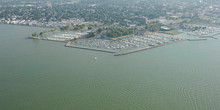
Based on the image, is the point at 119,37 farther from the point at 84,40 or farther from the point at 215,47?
the point at 215,47

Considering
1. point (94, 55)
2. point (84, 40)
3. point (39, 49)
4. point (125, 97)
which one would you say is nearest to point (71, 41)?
point (84, 40)

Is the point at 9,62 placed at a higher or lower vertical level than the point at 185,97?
higher

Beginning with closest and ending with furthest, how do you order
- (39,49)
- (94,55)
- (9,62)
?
(9,62) → (94,55) → (39,49)

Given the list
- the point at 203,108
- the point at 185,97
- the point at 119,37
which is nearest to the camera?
the point at 203,108

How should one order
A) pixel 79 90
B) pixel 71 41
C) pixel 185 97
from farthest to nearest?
pixel 71 41 < pixel 79 90 < pixel 185 97

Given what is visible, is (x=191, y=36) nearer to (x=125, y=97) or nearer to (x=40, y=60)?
(x=125, y=97)

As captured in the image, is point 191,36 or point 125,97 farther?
point 191,36

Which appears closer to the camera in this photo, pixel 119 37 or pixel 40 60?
pixel 40 60

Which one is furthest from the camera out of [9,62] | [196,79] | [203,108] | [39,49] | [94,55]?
[39,49]

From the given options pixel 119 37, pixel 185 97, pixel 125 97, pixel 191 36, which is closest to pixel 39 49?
pixel 119 37
